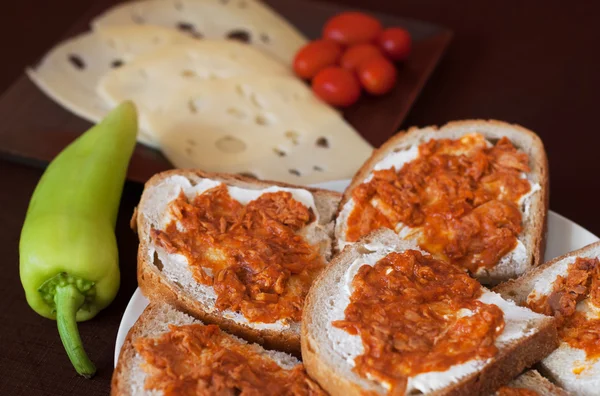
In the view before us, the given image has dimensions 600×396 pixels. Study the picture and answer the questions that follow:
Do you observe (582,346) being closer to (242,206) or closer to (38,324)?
(242,206)

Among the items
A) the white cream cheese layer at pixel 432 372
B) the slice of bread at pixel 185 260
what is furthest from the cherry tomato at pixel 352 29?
the white cream cheese layer at pixel 432 372

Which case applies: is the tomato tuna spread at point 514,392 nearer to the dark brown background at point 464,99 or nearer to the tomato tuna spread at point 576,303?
the tomato tuna spread at point 576,303

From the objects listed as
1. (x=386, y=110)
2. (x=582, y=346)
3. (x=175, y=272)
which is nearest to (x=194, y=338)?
(x=175, y=272)

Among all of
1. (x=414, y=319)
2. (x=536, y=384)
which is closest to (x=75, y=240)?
(x=414, y=319)

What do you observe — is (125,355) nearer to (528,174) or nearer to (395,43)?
(528,174)

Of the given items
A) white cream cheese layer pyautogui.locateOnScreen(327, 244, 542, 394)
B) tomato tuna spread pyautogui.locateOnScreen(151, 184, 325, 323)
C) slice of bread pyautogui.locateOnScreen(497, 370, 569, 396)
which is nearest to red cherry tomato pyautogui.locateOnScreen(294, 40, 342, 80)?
tomato tuna spread pyautogui.locateOnScreen(151, 184, 325, 323)

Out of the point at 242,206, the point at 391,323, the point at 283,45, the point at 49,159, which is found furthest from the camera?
the point at 283,45
